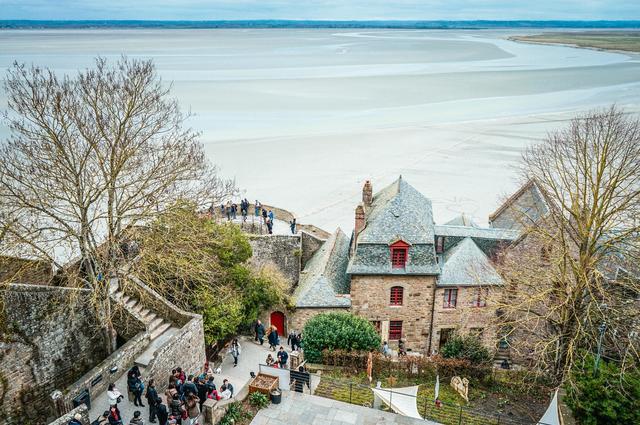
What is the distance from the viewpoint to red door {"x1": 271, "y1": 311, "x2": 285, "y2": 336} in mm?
30120

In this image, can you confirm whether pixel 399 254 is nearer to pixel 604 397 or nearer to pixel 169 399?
pixel 604 397

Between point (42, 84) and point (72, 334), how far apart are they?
9.93m

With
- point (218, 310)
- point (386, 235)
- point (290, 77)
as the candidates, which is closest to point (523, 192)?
point (386, 235)

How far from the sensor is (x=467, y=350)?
27.1m

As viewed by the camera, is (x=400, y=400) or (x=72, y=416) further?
(x=400, y=400)

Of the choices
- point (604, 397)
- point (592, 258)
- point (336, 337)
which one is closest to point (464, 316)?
point (336, 337)

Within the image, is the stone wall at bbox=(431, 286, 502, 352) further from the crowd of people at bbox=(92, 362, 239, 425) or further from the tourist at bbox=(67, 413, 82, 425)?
the tourist at bbox=(67, 413, 82, 425)

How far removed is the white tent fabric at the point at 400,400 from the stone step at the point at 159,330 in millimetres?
9563

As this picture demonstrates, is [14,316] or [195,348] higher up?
[14,316]

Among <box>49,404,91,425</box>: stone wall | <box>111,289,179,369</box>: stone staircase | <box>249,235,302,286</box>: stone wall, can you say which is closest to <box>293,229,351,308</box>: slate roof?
<box>249,235,302,286</box>: stone wall

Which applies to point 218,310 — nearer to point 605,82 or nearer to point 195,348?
point 195,348

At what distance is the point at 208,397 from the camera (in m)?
18.0

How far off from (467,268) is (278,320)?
36.0ft

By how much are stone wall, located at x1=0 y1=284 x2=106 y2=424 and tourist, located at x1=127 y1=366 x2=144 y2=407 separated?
3417 mm
